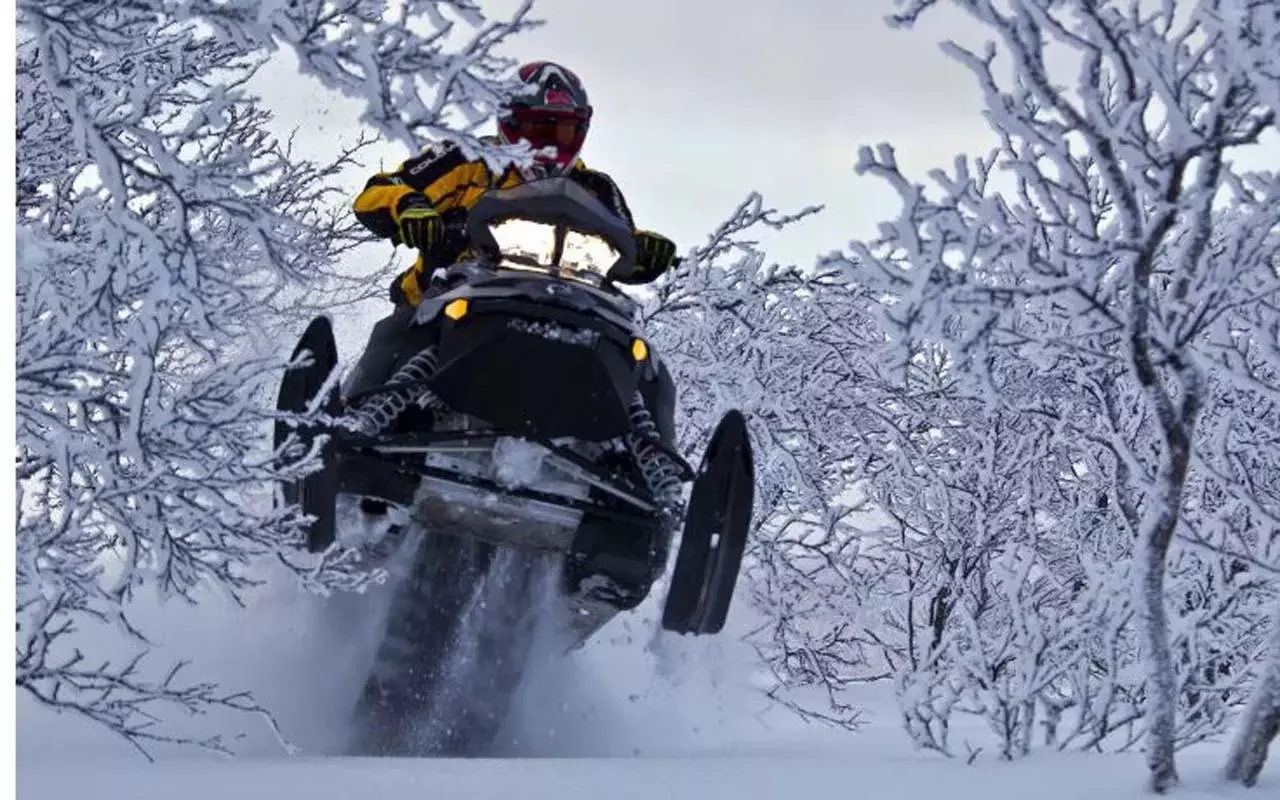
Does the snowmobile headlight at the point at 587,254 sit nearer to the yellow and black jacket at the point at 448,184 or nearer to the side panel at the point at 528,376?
the side panel at the point at 528,376

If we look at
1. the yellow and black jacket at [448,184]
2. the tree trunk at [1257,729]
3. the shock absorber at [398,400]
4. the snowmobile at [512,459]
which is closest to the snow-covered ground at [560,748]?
the tree trunk at [1257,729]

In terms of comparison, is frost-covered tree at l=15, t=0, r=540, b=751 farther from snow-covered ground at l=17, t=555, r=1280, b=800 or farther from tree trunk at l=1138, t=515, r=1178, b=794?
tree trunk at l=1138, t=515, r=1178, b=794

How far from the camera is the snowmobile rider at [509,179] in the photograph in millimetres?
5281

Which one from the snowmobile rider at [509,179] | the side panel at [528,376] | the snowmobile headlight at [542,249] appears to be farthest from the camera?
the snowmobile rider at [509,179]

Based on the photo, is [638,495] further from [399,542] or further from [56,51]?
[56,51]

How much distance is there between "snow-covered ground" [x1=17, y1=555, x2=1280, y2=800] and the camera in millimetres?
3488

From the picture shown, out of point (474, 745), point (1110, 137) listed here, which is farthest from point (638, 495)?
point (1110, 137)

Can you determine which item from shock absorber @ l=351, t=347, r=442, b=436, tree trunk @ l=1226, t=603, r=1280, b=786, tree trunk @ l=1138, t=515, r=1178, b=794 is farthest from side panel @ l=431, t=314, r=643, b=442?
tree trunk @ l=1226, t=603, r=1280, b=786

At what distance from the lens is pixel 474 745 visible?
17.5 ft

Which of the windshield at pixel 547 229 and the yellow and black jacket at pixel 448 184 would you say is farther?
the yellow and black jacket at pixel 448 184

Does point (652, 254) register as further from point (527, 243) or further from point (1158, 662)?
point (1158, 662)

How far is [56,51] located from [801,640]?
706 cm

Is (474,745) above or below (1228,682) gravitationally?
below

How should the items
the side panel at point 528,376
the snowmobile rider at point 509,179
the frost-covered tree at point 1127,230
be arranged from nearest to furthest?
the frost-covered tree at point 1127,230
the side panel at point 528,376
the snowmobile rider at point 509,179
